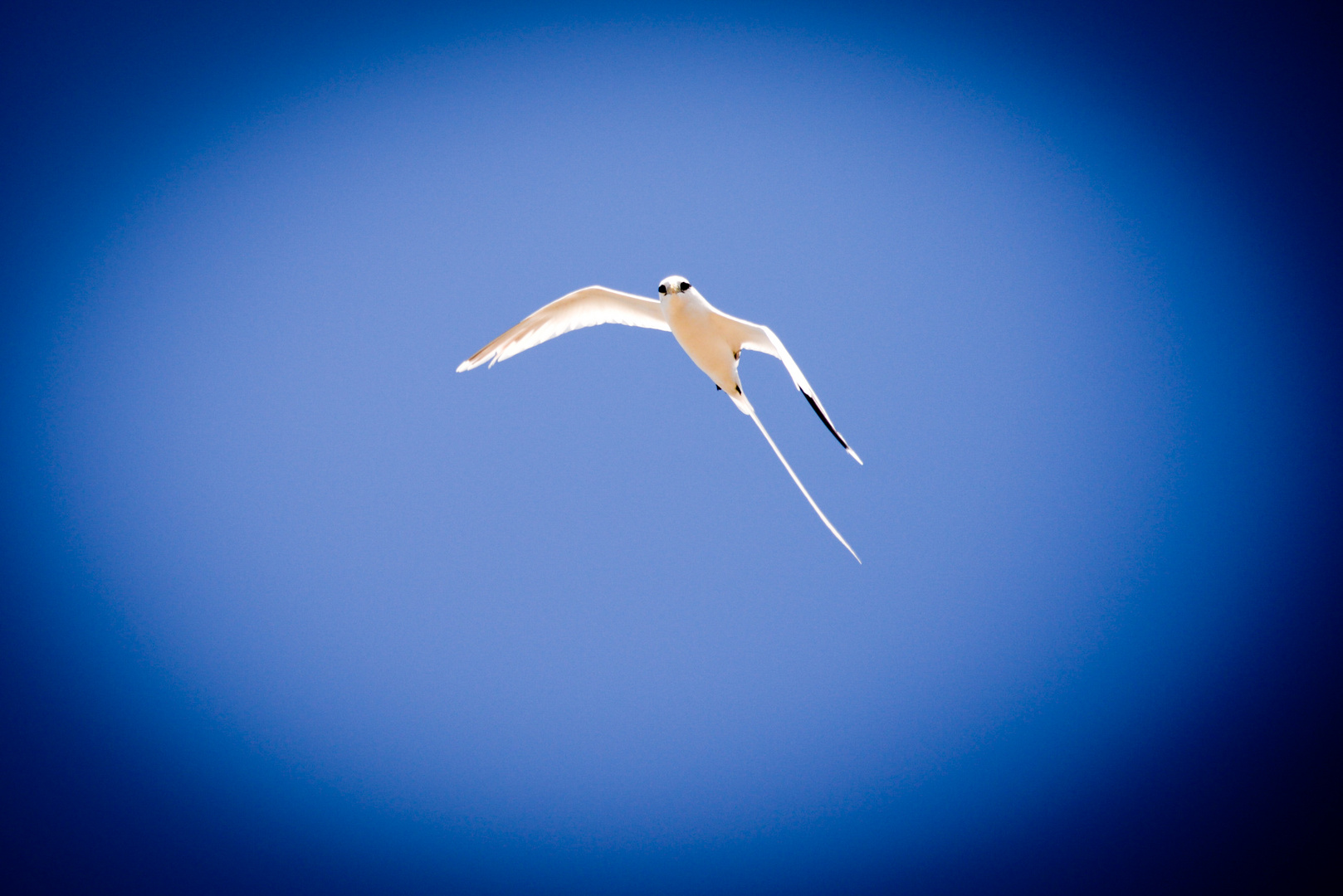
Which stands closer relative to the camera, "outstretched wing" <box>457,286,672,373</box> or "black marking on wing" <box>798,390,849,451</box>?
"black marking on wing" <box>798,390,849,451</box>

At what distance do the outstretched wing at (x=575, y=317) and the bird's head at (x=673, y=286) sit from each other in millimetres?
372

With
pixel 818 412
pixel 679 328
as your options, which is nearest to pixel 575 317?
pixel 679 328

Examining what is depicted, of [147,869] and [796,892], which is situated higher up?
[147,869]

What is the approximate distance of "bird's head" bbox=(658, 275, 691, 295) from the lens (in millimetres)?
3648

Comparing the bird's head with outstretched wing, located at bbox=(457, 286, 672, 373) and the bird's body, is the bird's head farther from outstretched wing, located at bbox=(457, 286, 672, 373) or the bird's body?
outstretched wing, located at bbox=(457, 286, 672, 373)

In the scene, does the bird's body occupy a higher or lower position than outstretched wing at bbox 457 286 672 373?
lower

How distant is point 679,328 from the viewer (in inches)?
148

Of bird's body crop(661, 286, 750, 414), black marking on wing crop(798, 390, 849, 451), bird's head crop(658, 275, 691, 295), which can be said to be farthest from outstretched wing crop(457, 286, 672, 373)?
black marking on wing crop(798, 390, 849, 451)

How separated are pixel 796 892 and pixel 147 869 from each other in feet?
33.5

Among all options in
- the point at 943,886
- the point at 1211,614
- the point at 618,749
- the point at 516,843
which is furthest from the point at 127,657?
the point at 1211,614

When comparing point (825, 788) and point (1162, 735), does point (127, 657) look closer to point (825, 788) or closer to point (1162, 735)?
point (825, 788)

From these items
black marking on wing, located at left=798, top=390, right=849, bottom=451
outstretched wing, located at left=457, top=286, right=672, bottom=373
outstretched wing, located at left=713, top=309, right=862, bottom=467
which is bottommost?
black marking on wing, located at left=798, top=390, right=849, bottom=451

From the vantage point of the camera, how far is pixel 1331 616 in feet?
43.4

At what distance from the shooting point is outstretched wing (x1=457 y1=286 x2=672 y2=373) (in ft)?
13.4
